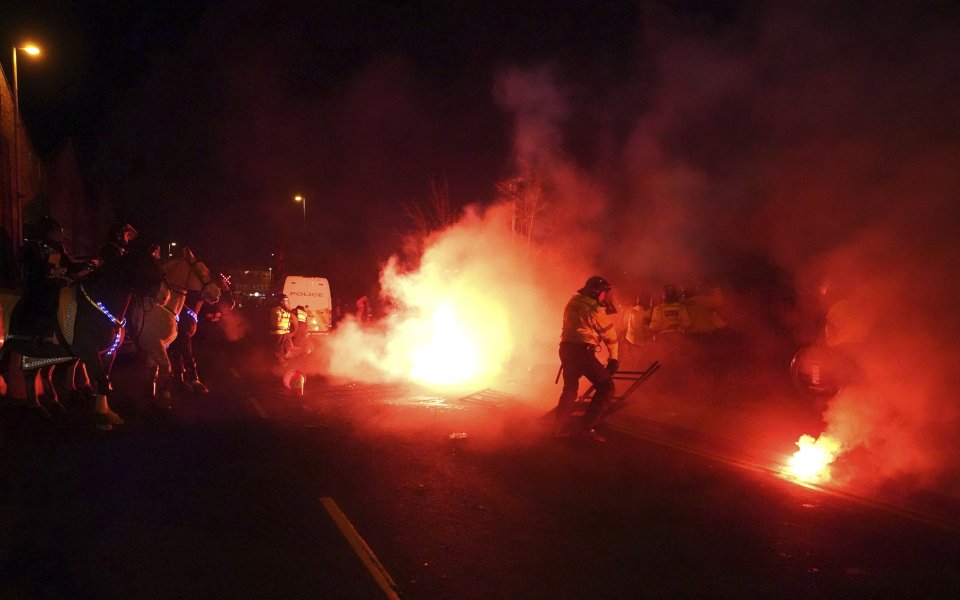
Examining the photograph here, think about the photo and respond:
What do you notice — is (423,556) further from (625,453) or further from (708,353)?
(708,353)

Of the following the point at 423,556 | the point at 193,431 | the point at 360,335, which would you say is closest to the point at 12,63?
the point at 360,335

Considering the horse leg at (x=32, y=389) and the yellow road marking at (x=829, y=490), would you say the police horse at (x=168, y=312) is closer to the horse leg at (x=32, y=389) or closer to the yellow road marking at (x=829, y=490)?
Result: the horse leg at (x=32, y=389)

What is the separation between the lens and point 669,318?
10.9m

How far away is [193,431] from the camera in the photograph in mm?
6945

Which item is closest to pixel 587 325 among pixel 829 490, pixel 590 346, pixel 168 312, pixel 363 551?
pixel 590 346

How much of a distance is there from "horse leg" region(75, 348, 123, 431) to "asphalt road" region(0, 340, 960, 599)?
22 cm

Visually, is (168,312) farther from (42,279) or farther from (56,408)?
(56,408)

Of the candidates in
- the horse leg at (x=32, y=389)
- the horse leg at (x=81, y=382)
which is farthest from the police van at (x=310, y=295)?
the horse leg at (x=32, y=389)

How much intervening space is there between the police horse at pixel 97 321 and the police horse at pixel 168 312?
0.40 m

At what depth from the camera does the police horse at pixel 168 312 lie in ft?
24.5

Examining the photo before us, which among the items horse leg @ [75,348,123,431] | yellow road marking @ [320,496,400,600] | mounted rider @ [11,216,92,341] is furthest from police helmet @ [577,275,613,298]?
mounted rider @ [11,216,92,341]

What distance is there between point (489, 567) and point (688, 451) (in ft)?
12.6

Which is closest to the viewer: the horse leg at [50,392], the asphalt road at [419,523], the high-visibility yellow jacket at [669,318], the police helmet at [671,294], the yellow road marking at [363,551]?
the yellow road marking at [363,551]

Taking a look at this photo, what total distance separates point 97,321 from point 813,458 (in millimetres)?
7404
